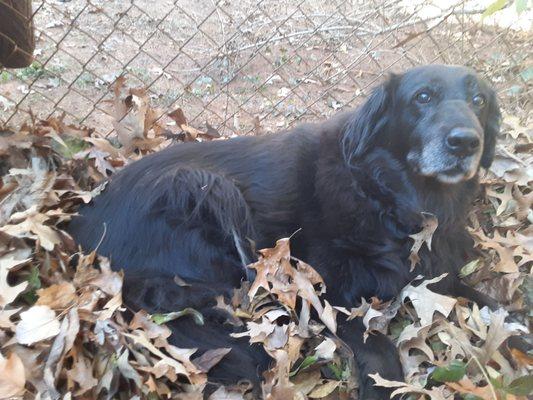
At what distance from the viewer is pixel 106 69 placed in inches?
212

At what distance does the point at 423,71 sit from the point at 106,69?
11.5 ft

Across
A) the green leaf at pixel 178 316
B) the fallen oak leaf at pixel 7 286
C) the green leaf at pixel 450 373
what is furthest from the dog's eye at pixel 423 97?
the fallen oak leaf at pixel 7 286

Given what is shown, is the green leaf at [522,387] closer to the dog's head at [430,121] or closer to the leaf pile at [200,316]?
the leaf pile at [200,316]

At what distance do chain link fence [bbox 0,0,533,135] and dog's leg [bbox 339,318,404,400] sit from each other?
217cm

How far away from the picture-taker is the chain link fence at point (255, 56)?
459cm

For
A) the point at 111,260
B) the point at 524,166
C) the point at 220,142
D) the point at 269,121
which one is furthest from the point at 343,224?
the point at 269,121

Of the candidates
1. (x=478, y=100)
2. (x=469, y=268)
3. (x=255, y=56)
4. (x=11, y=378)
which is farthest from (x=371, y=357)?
(x=255, y=56)

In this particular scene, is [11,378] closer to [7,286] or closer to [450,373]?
[7,286]

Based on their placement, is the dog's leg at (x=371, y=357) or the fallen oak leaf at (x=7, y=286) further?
the dog's leg at (x=371, y=357)

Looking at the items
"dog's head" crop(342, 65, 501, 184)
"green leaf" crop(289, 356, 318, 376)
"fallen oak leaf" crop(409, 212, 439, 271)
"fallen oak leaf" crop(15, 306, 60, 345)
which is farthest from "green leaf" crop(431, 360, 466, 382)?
"fallen oak leaf" crop(15, 306, 60, 345)

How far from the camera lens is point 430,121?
266cm

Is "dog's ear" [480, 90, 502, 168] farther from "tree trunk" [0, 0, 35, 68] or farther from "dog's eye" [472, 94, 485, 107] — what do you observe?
"tree trunk" [0, 0, 35, 68]

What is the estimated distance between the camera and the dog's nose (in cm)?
253

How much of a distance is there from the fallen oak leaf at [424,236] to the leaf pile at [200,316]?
0.03 ft
